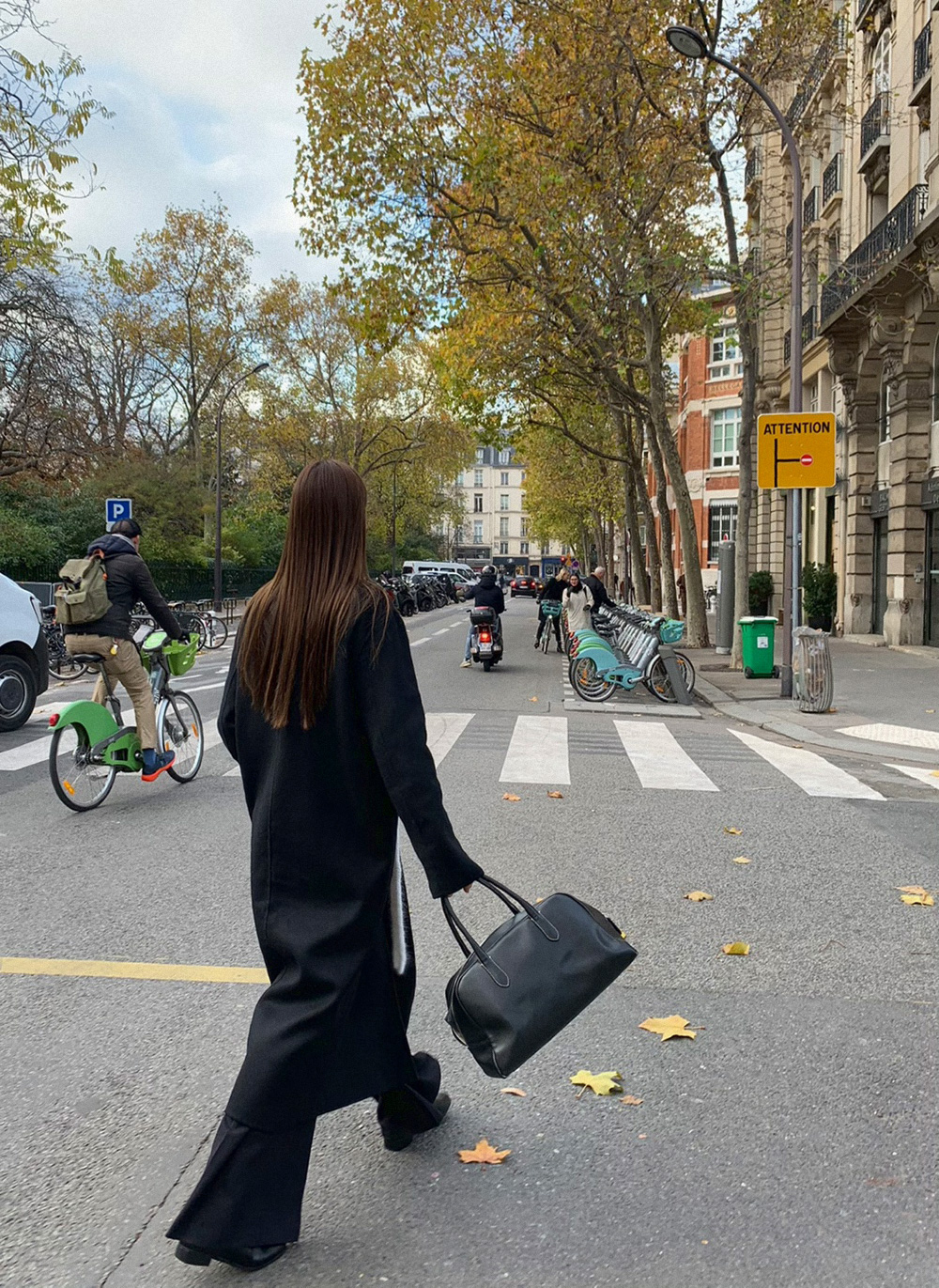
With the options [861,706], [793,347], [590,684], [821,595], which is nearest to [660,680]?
[590,684]

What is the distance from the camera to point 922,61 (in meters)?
20.3

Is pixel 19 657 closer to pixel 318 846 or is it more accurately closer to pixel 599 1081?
pixel 599 1081

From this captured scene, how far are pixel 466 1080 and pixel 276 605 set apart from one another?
1.72 meters

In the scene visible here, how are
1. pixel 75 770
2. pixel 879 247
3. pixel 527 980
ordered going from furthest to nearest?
pixel 879 247
pixel 75 770
pixel 527 980

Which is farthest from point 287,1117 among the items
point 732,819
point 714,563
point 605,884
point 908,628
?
point 714,563

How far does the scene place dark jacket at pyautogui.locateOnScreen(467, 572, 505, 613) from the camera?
18.1m

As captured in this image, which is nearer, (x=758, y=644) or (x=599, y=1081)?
(x=599, y=1081)

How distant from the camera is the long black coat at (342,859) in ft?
8.35

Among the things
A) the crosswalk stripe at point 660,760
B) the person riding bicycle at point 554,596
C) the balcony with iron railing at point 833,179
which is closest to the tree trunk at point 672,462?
the person riding bicycle at point 554,596

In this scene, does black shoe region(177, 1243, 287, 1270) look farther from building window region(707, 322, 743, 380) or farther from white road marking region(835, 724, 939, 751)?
building window region(707, 322, 743, 380)

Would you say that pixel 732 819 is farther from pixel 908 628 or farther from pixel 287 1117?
pixel 908 628

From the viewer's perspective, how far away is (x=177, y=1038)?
3771 mm

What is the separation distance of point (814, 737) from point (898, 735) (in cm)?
82

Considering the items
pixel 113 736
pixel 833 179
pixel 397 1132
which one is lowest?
pixel 397 1132
